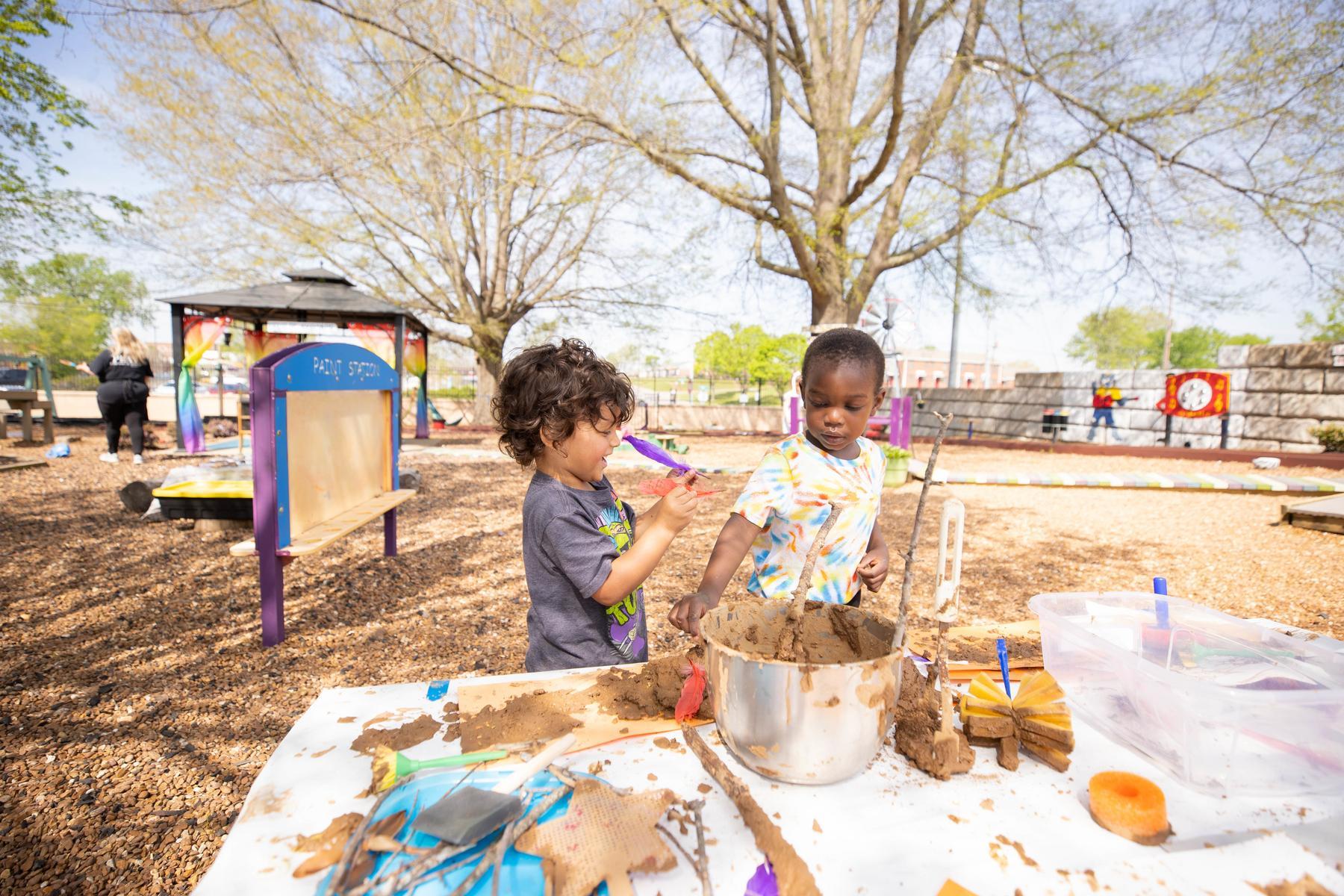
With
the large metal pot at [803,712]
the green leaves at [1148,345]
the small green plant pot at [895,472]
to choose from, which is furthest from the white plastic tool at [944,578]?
the green leaves at [1148,345]

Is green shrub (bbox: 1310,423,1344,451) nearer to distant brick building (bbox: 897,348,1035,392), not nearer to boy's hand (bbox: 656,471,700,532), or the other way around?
boy's hand (bbox: 656,471,700,532)

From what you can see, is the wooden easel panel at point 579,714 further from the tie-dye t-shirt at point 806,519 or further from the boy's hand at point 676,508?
the tie-dye t-shirt at point 806,519

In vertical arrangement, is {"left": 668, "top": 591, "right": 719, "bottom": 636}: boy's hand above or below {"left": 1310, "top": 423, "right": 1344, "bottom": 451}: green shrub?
below

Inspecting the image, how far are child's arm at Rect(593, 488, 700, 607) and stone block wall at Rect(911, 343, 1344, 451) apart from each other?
876 cm

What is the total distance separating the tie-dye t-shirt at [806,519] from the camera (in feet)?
5.56

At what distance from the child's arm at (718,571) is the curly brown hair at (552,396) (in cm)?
42

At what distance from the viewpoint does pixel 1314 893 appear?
764 millimetres

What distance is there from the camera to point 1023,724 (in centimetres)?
106

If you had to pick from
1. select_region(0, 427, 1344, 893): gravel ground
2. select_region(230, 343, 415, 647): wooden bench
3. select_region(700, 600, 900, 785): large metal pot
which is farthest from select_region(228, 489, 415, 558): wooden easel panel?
select_region(700, 600, 900, 785): large metal pot

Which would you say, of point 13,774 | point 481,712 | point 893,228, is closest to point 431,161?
point 893,228

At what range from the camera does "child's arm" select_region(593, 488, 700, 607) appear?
4.84 feet

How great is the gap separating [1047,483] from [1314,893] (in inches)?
347

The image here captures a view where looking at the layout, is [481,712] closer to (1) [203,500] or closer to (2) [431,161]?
(1) [203,500]

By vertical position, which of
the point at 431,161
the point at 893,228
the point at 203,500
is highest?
the point at 431,161
